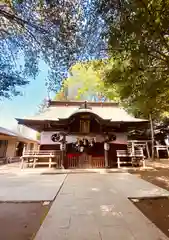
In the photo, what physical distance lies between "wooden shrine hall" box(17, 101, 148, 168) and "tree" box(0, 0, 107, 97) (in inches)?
201

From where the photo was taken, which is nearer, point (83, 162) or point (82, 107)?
point (83, 162)

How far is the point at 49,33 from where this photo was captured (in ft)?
17.2

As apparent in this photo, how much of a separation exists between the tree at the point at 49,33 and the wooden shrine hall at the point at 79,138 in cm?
510

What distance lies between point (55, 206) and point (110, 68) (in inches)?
188

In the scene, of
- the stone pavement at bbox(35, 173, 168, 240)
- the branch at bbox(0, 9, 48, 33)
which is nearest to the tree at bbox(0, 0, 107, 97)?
the branch at bbox(0, 9, 48, 33)

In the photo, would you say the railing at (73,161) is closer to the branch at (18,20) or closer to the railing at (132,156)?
the railing at (132,156)

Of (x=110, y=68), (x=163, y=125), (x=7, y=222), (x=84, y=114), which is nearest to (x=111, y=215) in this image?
(x=7, y=222)

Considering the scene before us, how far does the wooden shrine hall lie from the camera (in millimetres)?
10422

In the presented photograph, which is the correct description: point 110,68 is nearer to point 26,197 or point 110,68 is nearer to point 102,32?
point 102,32

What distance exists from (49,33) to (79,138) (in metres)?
7.15

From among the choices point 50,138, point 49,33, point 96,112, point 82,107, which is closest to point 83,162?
point 50,138

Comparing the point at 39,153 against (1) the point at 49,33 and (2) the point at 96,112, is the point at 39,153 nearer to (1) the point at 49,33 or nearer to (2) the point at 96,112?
(2) the point at 96,112

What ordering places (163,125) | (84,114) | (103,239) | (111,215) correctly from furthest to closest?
(163,125), (84,114), (111,215), (103,239)

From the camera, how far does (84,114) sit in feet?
35.5
